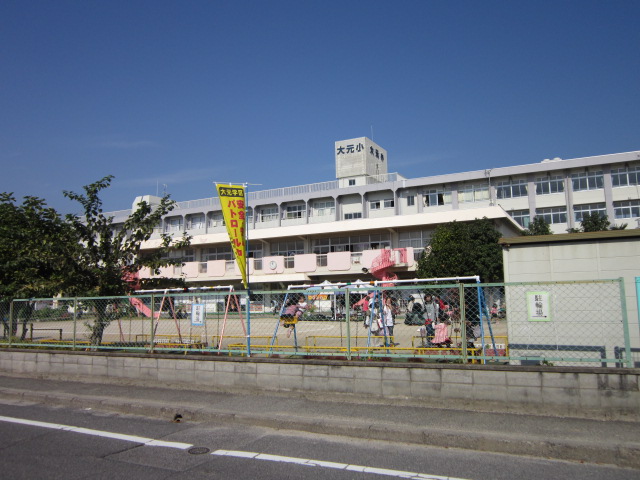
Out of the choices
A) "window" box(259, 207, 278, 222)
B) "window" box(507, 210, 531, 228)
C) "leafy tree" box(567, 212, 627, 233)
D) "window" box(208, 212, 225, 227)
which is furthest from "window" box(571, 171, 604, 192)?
"window" box(208, 212, 225, 227)

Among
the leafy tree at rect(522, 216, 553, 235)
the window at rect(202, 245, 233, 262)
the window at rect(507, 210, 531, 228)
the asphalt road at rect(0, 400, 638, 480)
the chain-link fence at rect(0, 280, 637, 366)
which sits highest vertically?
the window at rect(507, 210, 531, 228)

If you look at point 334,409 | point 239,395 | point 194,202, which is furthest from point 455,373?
point 194,202

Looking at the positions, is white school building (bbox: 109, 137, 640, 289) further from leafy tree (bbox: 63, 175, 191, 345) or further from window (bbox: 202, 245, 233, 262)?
leafy tree (bbox: 63, 175, 191, 345)

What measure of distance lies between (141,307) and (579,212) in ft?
136

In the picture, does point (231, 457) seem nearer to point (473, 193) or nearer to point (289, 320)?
point (289, 320)

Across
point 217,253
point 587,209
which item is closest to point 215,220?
point 217,253

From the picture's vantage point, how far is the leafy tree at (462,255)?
31.6 m

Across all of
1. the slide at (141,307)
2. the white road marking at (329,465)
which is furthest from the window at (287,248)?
the white road marking at (329,465)

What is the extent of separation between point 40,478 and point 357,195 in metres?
44.2

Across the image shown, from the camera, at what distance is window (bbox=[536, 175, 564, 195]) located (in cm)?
4434

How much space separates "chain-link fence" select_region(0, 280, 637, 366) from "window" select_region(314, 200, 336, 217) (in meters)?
37.2

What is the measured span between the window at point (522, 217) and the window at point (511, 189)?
140cm

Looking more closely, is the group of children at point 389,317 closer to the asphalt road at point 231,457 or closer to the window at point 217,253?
the asphalt road at point 231,457

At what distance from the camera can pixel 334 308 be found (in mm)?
9992
